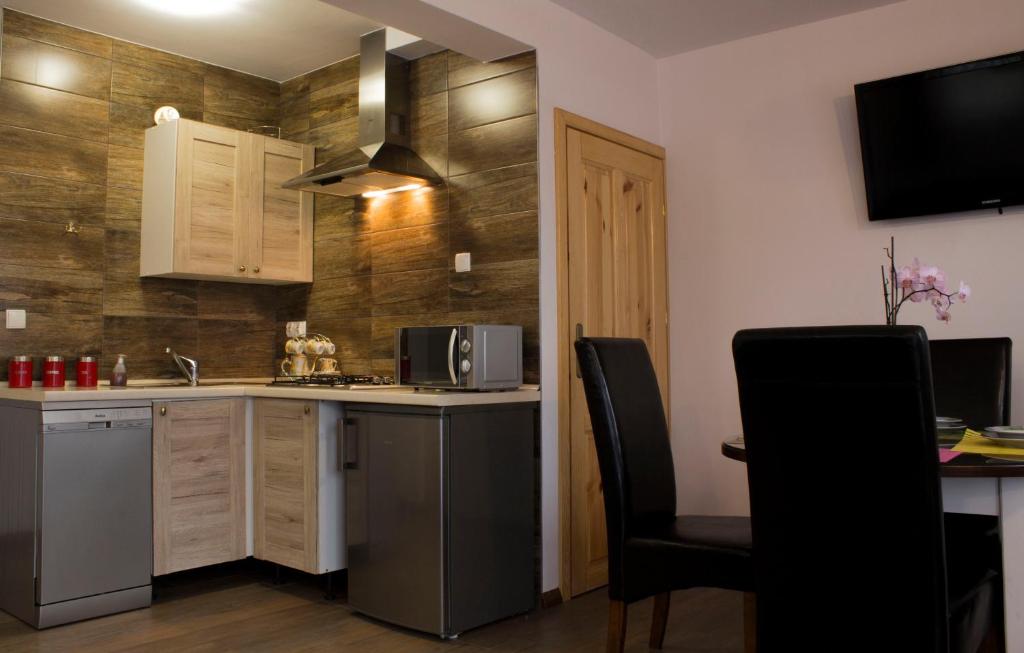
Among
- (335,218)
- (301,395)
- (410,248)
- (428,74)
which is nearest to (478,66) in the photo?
(428,74)

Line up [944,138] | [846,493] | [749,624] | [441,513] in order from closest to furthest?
[846,493] → [749,624] → [441,513] → [944,138]

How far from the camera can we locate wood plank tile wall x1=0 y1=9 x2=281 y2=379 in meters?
3.83

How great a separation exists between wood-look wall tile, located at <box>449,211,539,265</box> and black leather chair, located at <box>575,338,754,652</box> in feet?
3.15

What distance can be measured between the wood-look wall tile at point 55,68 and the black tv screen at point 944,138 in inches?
135

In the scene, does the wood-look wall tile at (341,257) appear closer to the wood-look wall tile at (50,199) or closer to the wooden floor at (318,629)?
the wood-look wall tile at (50,199)

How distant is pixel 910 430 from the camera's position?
4.95 feet

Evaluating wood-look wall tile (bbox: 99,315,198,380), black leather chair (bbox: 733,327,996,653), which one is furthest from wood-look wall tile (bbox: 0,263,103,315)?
black leather chair (bbox: 733,327,996,653)

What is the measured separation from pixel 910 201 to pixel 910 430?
234 centimetres

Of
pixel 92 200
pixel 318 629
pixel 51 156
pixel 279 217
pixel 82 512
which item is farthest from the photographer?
pixel 279 217

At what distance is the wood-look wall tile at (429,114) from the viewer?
12.6 feet

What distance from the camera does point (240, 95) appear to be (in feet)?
15.1

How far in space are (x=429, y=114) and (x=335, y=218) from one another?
845 millimetres

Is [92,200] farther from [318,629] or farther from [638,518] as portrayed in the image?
[638,518]

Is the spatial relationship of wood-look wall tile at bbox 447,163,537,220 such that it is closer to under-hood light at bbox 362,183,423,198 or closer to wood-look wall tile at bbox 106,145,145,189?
under-hood light at bbox 362,183,423,198
